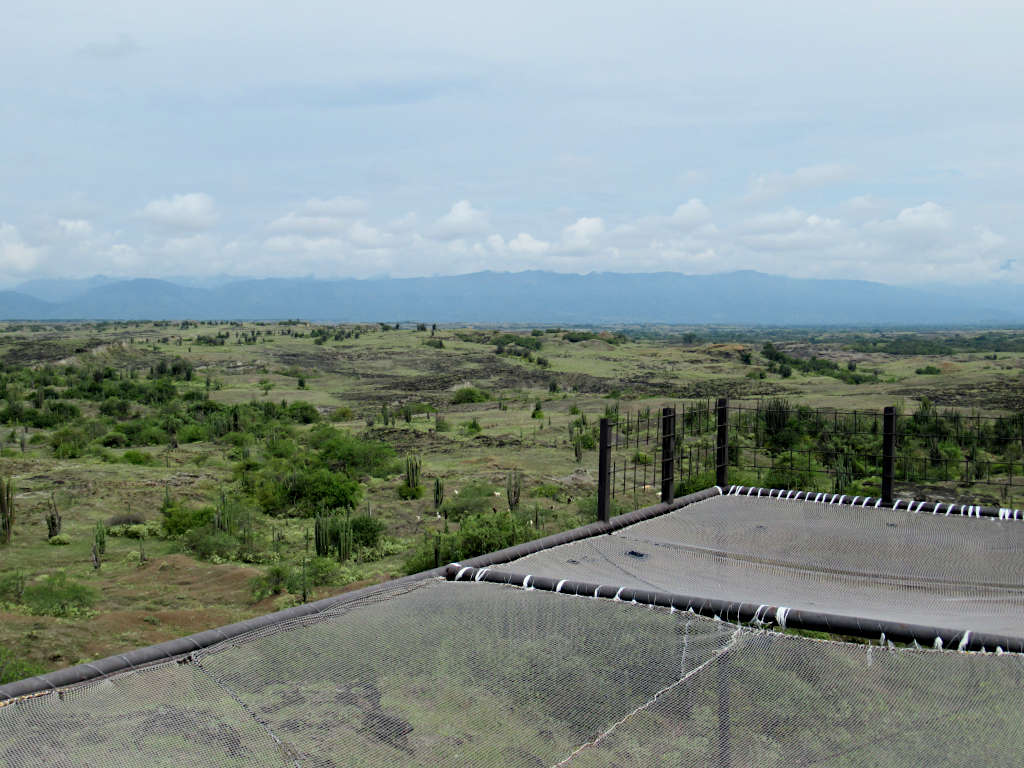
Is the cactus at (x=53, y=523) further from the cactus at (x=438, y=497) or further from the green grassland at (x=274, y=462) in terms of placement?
the cactus at (x=438, y=497)

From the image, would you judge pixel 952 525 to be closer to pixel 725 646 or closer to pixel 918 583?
pixel 918 583

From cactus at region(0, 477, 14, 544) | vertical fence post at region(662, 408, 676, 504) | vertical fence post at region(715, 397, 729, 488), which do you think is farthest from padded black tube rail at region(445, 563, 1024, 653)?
cactus at region(0, 477, 14, 544)

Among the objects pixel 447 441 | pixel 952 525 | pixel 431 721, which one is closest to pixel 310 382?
pixel 447 441

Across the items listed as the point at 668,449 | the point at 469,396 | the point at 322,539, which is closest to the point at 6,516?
the point at 322,539

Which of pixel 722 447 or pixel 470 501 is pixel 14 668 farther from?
pixel 722 447

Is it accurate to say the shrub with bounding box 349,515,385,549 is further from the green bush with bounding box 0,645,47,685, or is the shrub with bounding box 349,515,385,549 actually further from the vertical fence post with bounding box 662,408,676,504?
the green bush with bounding box 0,645,47,685

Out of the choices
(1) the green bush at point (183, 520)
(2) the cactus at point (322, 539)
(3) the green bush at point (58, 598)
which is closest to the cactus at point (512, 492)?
(2) the cactus at point (322, 539)
